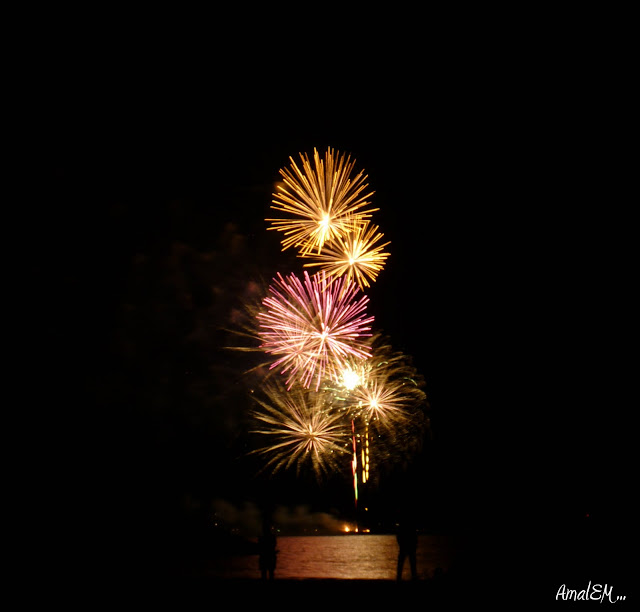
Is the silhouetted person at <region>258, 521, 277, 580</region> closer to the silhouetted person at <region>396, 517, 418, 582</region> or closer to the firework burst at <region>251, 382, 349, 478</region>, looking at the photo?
the firework burst at <region>251, 382, 349, 478</region>

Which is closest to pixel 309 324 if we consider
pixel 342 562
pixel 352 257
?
pixel 352 257

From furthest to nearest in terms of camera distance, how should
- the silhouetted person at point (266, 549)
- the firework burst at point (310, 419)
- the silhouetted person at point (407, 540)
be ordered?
the firework burst at point (310, 419) < the silhouetted person at point (266, 549) < the silhouetted person at point (407, 540)

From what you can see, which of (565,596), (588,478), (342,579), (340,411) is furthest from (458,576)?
(588,478)

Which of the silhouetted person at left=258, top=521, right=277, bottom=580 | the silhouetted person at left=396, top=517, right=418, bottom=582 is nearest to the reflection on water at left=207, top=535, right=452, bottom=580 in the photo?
the silhouetted person at left=258, top=521, right=277, bottom=580

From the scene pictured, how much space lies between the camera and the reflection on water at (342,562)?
910 cm

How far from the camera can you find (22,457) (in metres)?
11.3

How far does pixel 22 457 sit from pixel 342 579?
7980 mm

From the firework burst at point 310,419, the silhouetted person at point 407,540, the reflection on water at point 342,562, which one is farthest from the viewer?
the reflection on water at point 342,562

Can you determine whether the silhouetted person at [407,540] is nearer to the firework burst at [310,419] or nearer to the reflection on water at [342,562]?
the reflection on water at [342,562]

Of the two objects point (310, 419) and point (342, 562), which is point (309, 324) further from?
point (342, 562)

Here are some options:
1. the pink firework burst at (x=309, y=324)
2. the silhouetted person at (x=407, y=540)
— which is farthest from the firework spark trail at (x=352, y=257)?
the silhouetted person at (x=407, y=540)

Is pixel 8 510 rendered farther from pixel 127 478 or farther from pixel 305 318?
pixel 305 318

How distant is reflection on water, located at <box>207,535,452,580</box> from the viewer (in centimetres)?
910

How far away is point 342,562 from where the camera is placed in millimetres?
11664
